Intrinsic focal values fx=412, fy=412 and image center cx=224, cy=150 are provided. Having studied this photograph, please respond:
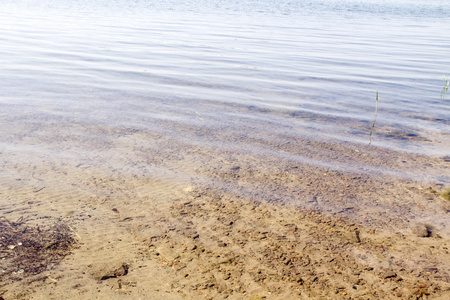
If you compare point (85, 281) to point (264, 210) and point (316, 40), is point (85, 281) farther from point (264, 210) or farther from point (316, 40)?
point (316, 40)

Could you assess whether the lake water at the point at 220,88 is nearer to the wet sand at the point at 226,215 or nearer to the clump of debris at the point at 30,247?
the wet sand at the point at 226,215

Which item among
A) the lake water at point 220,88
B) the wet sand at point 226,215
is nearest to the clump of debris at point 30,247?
the wet sand at point 226,215

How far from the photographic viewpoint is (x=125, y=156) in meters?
4.65

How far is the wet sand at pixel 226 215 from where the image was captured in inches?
105

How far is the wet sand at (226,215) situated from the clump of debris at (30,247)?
0.19 ft

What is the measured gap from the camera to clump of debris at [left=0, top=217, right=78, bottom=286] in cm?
268

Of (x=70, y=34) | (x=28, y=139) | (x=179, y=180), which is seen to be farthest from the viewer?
(x=70, y=34)

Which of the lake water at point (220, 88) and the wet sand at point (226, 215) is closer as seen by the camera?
the wet sand at point (226, 215)

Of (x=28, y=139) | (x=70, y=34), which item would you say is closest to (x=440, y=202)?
(x=28, y=139)

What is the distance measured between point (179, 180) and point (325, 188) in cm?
145

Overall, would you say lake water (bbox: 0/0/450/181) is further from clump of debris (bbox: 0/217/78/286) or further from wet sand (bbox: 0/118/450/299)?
clump of debris (bbox: 0/217/78/286)

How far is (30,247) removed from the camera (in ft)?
9.57

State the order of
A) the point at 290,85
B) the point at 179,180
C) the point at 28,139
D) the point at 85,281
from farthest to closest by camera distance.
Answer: the point at 290,85 → the point at 28,139 → the point at 179,180 → the point at 85,281

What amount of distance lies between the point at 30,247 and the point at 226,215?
1520 mm
